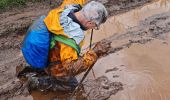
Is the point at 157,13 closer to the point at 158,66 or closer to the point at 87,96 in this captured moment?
the point at 158,66

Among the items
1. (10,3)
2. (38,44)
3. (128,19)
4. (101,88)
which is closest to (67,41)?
(38,44)

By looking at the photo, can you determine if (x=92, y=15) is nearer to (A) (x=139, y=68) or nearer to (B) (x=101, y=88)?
(B) (x=101, y=88)

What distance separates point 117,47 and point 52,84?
1.85 m

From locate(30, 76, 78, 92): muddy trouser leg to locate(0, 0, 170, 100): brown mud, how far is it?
0.11 m

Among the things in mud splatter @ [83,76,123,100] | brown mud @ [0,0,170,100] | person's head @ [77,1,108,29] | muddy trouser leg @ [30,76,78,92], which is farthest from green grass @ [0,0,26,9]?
person's head @ [77,1,108,29]

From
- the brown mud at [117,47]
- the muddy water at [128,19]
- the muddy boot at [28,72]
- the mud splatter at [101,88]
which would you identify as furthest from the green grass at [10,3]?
the mud splatter at [101,88]

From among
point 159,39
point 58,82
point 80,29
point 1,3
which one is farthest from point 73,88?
point 1,3

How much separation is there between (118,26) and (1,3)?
268cm

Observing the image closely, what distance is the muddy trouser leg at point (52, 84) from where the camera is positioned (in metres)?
4.93

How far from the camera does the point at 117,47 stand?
635 centimetres

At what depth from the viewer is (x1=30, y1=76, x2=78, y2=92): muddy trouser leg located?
16.2 feet

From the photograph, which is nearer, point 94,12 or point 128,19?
point 94,12

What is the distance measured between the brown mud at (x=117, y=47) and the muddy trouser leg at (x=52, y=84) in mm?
112

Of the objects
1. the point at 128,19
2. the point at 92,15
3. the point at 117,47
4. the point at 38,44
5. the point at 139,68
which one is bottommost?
the point at 139,68
